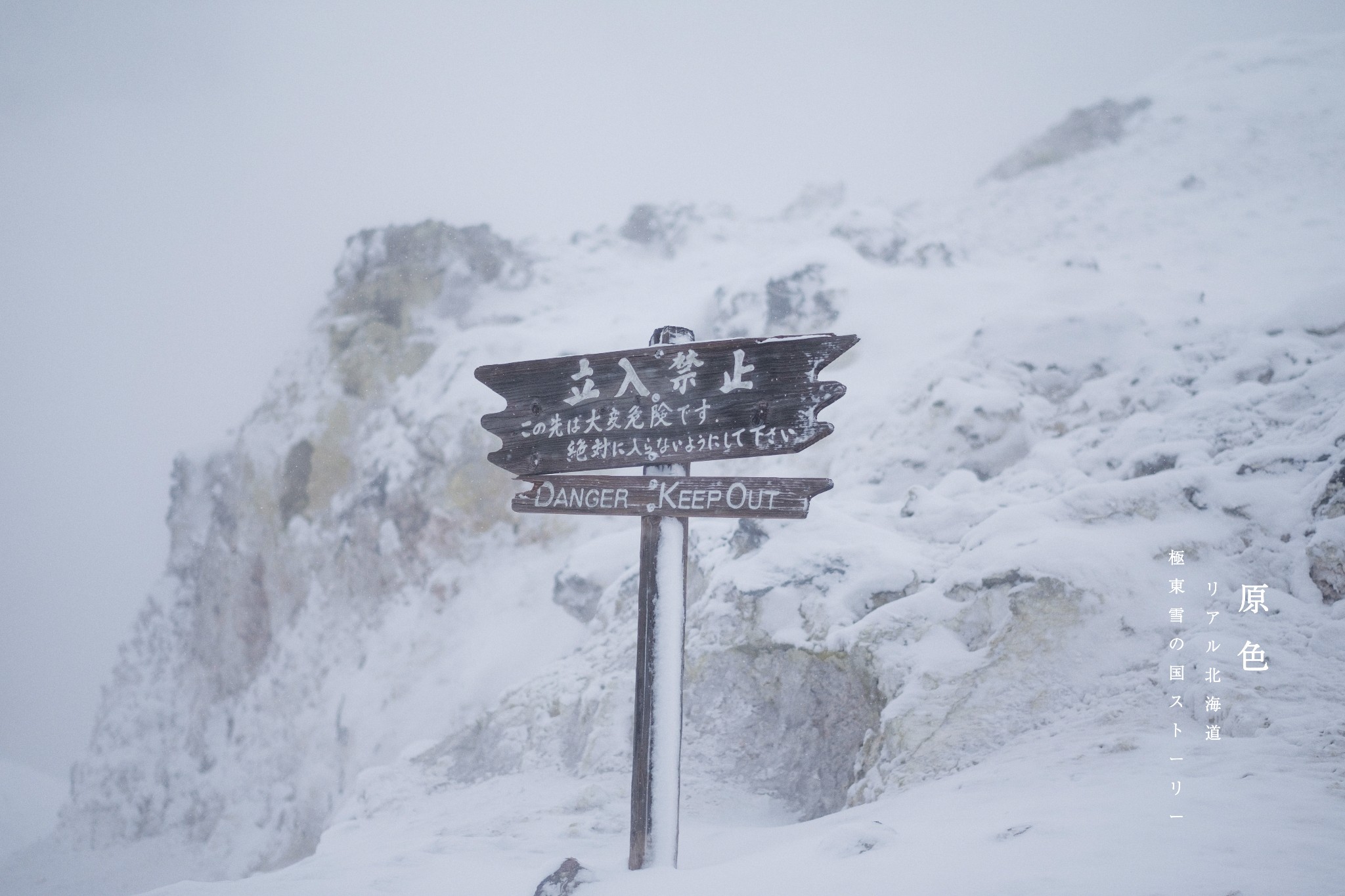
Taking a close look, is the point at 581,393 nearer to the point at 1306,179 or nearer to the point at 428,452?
the point at 428,452

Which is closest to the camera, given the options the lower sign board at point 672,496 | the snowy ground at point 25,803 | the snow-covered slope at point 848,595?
the lower sign board at point 672,496

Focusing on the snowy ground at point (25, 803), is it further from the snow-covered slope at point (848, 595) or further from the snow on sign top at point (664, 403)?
the snow on sign top at point (664, 403)

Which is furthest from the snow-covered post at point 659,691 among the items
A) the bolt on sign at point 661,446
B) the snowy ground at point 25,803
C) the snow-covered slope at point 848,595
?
the snowy ground at point 25,803

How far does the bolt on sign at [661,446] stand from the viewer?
414cm

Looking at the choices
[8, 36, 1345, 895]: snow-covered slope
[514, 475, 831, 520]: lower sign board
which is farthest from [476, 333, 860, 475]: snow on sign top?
[8, 36, 1345, 895]: snow-covered slope

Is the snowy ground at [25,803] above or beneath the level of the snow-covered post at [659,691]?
beneath

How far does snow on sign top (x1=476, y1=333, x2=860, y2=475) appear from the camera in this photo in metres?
4.14

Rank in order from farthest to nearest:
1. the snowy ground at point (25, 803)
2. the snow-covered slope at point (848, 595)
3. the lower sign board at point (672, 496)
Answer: the snowy ground at point (25, 803) < the snow-covered slope at point (848, 595) < the lower sign board at point (672, 496)

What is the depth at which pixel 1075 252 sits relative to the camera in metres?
22.0

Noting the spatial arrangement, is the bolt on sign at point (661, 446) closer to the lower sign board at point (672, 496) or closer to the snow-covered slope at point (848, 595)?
the lower sign board at point (672, 496)

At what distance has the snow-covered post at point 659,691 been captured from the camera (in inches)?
163

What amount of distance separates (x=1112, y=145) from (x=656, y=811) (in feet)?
119

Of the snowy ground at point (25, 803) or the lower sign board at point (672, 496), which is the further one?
the snowy ground at point (25, 803)

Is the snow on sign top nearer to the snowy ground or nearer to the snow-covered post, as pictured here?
the snow-covered post
